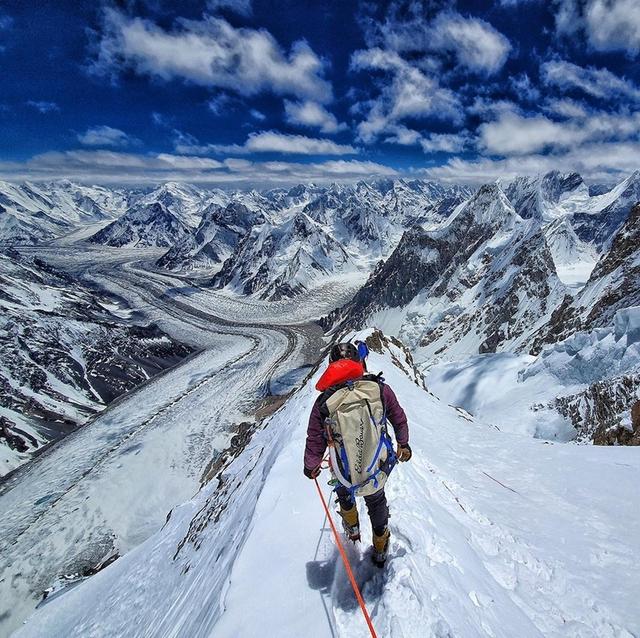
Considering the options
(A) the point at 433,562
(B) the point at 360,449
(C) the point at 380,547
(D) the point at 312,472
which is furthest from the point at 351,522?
(B) the point at 360,449

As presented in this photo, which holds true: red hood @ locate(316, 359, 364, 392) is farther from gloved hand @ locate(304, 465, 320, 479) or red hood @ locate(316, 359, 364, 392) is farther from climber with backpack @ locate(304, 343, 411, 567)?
gloved hand @ locate(304, 465, 320, 479)

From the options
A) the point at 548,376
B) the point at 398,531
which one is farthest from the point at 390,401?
the point at 548,376

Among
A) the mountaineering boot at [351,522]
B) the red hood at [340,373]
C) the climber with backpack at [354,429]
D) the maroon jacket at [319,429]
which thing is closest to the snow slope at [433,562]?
the mountaineering boot at [351,522]

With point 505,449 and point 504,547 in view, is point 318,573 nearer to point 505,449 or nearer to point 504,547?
point 504,547

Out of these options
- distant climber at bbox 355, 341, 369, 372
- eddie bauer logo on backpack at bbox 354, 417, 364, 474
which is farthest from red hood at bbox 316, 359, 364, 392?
eddie bauer logo on backpack at bbox 354, 417, 364, 474

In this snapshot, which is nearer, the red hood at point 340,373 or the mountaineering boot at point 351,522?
the red hood at point 340,373

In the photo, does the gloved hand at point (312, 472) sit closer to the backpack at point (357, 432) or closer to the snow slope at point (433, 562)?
the backpack at point (357, 432)
